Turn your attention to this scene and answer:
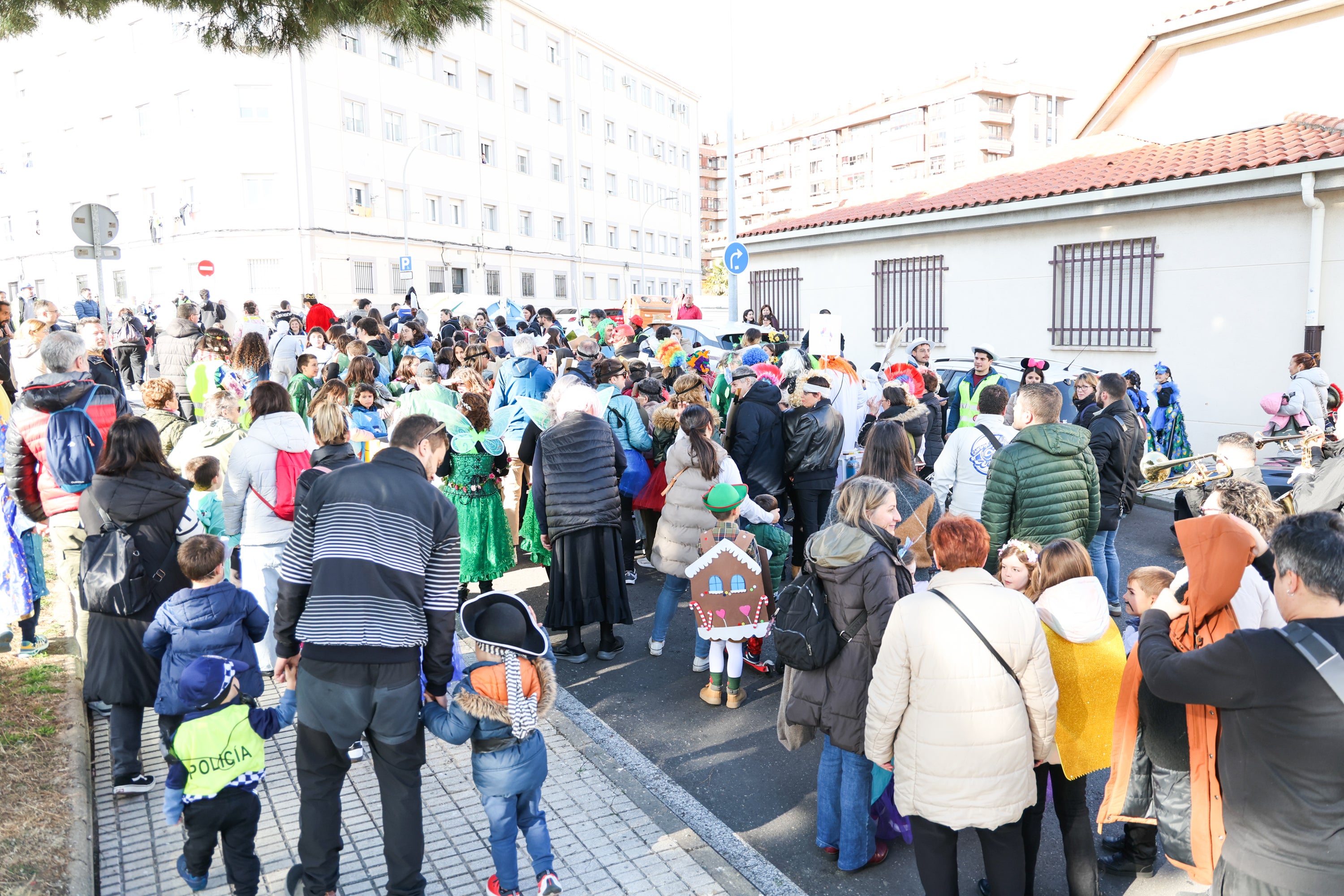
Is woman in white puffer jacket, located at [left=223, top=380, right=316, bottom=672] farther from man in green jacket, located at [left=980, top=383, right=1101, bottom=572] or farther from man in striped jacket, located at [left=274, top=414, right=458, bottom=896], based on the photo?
man in green jacket, located at [left=980, top=383, right=1101, bottom=572]

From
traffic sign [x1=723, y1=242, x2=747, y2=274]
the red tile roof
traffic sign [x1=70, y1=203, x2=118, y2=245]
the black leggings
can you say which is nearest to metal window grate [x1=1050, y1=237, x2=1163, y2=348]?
the red tile roof

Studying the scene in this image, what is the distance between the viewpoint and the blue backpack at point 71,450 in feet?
17.1

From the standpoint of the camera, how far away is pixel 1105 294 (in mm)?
13633

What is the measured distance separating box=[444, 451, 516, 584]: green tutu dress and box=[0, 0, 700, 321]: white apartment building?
52.7 feet

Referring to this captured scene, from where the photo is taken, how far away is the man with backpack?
5.23 metres

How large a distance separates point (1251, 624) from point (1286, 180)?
10.5 m

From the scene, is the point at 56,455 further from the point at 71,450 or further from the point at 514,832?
the point at 514,832

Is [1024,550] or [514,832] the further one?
[1024,550]

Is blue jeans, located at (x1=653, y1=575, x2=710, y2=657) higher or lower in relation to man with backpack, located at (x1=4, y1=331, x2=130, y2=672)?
lower

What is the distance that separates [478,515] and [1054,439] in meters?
4.02

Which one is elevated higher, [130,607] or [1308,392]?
[1308,392]

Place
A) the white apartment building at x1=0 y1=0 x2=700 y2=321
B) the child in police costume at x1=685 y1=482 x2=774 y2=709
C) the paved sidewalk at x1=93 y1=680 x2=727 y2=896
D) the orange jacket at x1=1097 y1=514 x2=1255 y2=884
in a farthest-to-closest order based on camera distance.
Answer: the white apartment building at x1=0 y1=0 x2=700 y2=321 < the child in police costume at x1=685 y1=482 x2=774 y2=709 < the paved sidewalk at x1=93 y1=680 x2=727 y2=896 < the orange jacket at x1=1097 y1=514 x2=1255 y2=884

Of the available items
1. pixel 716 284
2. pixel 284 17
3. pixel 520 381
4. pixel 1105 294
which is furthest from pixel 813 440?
pixel 716 284

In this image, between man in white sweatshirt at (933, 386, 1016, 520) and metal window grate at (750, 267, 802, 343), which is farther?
metal window grate at (750, 267, 802, 343)
